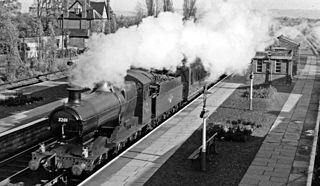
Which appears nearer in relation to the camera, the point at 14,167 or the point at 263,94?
the point at 14,167

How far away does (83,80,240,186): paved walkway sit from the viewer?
588 inches

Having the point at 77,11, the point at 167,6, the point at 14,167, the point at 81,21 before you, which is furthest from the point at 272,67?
the point at 77,11

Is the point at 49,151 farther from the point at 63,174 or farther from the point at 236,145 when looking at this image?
the point at 236,145

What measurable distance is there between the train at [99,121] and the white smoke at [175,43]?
66cm

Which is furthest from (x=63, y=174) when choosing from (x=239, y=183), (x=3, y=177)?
(x=239, y=183)

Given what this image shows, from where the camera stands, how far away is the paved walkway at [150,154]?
49.0ft

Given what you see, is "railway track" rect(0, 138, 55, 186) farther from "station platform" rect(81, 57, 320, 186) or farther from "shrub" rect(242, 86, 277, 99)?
"shrub" rect(242, 86, 277, 99)

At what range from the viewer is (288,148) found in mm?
18859

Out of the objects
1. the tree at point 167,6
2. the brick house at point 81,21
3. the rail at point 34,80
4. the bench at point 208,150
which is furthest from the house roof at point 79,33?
the bench at point 208,150

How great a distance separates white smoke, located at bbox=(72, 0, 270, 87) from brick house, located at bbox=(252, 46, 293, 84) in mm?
4450

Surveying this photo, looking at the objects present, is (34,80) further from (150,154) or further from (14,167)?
(150,154)

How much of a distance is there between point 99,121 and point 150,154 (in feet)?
10.2

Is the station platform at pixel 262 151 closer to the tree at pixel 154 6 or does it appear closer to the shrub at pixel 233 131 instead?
the shrub at pixel 233 131

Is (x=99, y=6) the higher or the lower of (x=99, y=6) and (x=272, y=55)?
the higher
